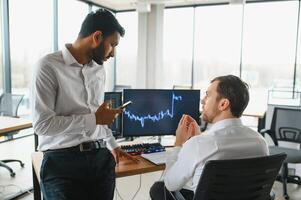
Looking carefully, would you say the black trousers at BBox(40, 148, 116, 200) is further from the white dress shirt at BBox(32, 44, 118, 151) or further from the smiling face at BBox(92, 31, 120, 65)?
the smiling face at BBox(92, 31, 120, 65)

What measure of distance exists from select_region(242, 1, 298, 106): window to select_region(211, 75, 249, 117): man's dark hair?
4.89 meters

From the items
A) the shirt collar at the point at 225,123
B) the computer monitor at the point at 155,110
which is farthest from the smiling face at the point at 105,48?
the computer monitor at the point at 155,110

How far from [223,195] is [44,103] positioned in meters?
0.88

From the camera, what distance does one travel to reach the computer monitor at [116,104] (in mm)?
2238

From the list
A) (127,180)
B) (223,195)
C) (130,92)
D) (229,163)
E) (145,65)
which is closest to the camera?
(229,163)

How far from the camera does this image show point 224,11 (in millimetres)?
6652

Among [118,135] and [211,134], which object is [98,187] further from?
[118,135]

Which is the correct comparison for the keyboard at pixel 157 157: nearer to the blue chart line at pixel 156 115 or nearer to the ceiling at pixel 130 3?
the blue chart line at pixel 156 115

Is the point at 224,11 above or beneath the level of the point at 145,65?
above

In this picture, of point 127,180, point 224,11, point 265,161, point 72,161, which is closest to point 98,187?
point 72,161

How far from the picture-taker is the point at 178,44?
284 inches

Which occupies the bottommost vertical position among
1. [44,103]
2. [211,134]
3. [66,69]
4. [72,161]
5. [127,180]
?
[127,180]

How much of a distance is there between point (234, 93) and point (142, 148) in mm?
962

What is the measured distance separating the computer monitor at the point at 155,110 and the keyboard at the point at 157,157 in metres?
0.27
